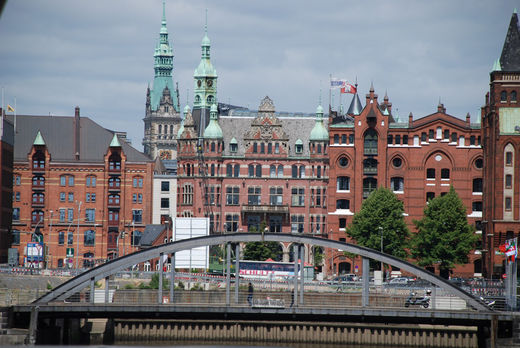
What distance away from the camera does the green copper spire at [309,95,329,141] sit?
146 meters

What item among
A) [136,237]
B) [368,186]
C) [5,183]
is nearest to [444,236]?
[368,186]

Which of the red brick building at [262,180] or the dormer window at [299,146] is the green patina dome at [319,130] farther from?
the dormer window at [299,146]

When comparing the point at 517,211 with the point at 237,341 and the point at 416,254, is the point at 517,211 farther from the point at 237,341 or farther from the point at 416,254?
the point at 237,341

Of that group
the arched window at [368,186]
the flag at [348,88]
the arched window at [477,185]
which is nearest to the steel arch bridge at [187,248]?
the arched window at [477,185]

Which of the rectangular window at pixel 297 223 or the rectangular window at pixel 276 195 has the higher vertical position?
the rectangular window at pixel 276 195

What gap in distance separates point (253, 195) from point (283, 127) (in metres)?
9.97

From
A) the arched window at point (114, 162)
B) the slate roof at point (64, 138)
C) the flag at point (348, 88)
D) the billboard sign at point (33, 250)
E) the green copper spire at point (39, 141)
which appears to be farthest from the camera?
the slate roof at point (64, 138)

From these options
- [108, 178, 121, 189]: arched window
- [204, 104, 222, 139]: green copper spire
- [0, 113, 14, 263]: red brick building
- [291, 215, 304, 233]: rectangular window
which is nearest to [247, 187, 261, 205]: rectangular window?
[291, 215, 304, 233]: rectangular window

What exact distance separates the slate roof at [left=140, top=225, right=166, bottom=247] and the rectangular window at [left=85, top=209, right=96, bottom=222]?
6870 millimetres

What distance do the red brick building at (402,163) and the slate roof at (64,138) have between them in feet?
85.6

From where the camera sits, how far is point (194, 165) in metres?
147

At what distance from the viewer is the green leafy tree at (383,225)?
128m

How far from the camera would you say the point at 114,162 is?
147625mm

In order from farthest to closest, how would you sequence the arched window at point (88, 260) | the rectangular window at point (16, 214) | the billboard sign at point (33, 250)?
the rectangular window at point (16, 214) → the arched window at point (88, 260) → the billboard sign at point (33, 250)
